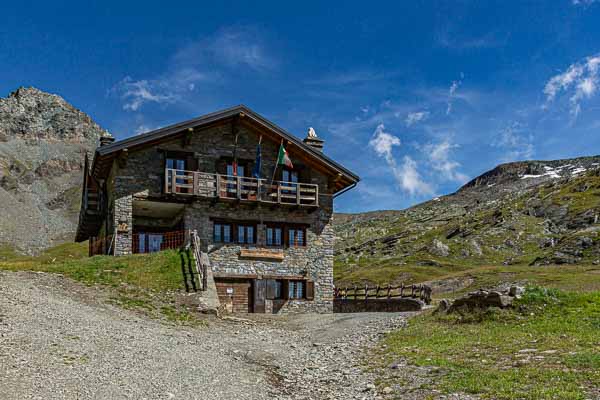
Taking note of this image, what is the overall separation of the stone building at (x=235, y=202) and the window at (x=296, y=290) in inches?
2.4

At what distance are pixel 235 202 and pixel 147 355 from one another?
68.3 ft

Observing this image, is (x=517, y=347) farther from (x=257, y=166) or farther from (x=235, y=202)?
(x=257, y=166)

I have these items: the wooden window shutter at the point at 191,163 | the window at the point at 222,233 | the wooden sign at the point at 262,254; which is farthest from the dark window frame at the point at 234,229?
the wooden window shutter at the point at 191,163

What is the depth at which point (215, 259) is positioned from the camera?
36.2 meters

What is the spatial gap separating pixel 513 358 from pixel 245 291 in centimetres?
2207

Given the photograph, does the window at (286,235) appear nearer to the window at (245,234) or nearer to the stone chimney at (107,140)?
the window at (245,234)

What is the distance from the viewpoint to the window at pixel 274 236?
38.1 meters

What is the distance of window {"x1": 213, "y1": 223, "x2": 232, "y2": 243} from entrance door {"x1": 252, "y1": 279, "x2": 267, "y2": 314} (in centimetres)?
298

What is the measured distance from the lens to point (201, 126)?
37.3m

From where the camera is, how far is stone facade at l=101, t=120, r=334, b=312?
117 ft

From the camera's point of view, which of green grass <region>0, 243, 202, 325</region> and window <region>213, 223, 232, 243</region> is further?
window <region>213, 223, 232, 243</region>

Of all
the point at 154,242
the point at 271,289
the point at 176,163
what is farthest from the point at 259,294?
the point at 176,163

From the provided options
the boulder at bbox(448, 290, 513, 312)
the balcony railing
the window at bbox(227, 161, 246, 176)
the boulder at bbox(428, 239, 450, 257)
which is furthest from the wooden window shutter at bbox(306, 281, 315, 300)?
the boulder at bbox(428, 239, 450, 257)

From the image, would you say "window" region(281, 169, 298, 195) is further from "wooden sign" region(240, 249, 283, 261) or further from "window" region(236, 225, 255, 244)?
"wooden sign" region(240, 249, 283, 261)
